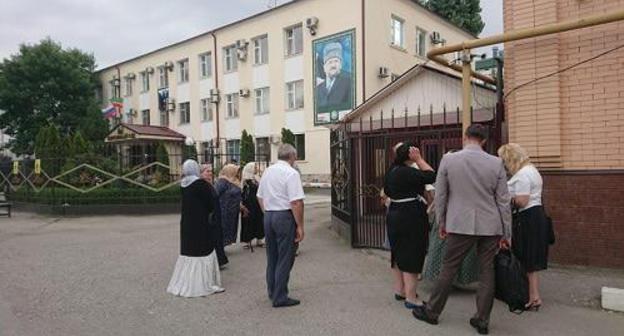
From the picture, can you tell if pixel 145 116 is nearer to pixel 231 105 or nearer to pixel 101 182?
pixel 231 105

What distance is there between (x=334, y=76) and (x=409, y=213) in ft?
66.9

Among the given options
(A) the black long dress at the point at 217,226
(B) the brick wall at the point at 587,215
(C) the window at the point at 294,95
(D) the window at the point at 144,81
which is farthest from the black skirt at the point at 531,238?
(D) the window at the point at 144,81

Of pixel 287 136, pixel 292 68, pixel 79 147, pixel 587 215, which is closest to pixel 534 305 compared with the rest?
pixel 587 215

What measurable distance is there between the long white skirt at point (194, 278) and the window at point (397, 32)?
2139 centimetres

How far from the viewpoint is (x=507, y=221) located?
475 centimetres

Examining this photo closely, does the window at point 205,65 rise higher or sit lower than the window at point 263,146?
higher

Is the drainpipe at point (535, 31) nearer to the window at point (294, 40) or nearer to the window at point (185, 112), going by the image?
the window at point (294, 40)

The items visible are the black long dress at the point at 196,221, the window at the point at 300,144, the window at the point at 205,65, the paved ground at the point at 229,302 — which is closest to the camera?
the paved ground at the point at 229,302

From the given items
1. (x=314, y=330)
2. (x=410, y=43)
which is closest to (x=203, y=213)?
(x=314, y=330)

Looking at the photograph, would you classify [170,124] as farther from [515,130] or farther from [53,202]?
[515,130]

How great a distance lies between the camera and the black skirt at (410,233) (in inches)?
210

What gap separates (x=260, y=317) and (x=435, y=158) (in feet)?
14.5

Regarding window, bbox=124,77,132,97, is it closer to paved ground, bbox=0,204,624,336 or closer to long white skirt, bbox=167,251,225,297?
paved ground, bbox=0,204,624,336

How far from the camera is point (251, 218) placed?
918cm
